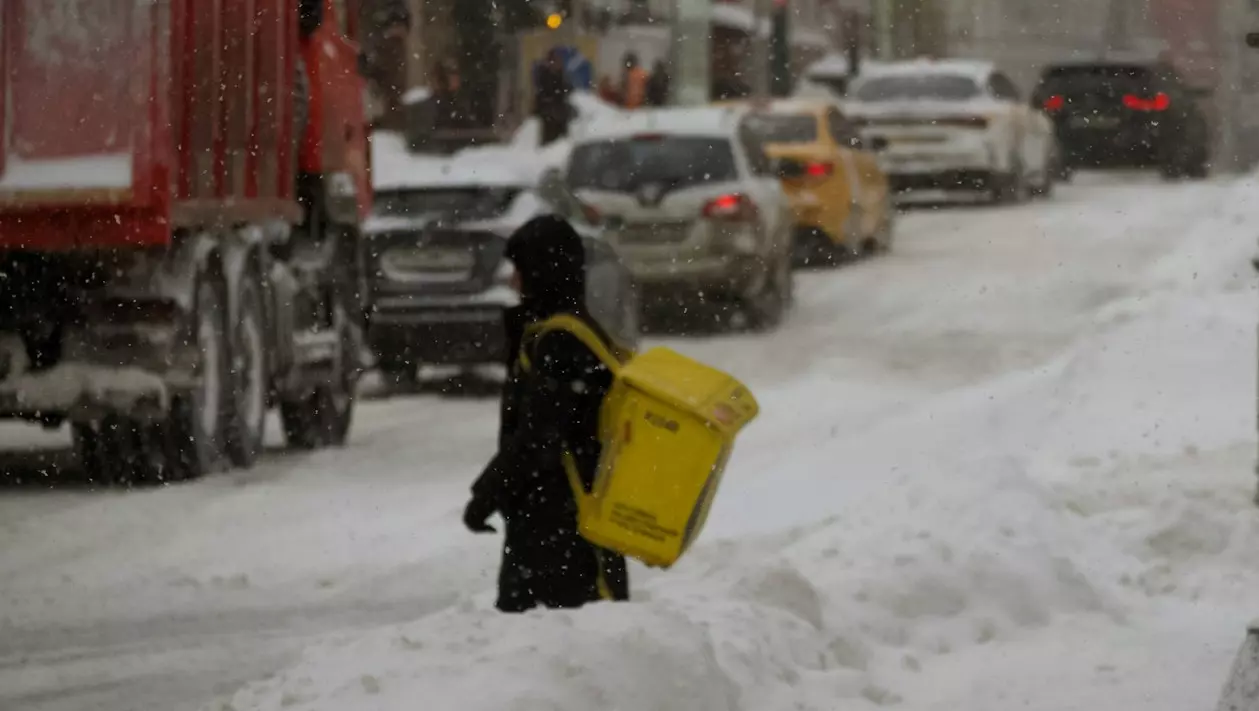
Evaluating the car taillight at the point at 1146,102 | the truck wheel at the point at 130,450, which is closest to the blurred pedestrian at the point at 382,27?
the truck wheel at the point at 130,450

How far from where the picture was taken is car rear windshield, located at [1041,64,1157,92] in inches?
1409

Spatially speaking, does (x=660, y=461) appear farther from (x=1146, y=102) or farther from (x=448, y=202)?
(x=1146, y=102)

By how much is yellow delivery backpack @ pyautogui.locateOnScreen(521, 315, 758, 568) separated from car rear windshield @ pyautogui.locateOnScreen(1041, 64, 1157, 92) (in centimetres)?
2968

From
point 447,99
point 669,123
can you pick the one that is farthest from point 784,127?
point 447,99

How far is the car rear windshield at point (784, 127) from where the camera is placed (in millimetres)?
25734

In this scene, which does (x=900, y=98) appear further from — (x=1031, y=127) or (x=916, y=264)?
(x=916, y=264)

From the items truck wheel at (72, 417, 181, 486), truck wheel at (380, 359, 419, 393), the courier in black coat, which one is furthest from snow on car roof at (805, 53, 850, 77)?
the courier in black coat

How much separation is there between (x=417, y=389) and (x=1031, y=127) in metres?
14.8

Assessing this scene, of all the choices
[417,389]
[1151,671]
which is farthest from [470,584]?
[417,389]

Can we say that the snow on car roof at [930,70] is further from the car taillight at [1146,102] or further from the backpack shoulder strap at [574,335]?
the backpack shoulder strap at [574,335]

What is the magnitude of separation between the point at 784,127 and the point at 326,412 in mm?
10980

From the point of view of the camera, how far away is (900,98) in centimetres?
3164

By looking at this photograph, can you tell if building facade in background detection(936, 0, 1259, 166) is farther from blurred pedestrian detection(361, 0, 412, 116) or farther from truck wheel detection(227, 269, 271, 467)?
truck wheel detection(227, 269, 271, 467)

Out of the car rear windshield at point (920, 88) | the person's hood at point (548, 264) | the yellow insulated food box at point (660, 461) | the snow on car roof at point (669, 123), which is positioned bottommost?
the car rear windshield at point (920, 88)
